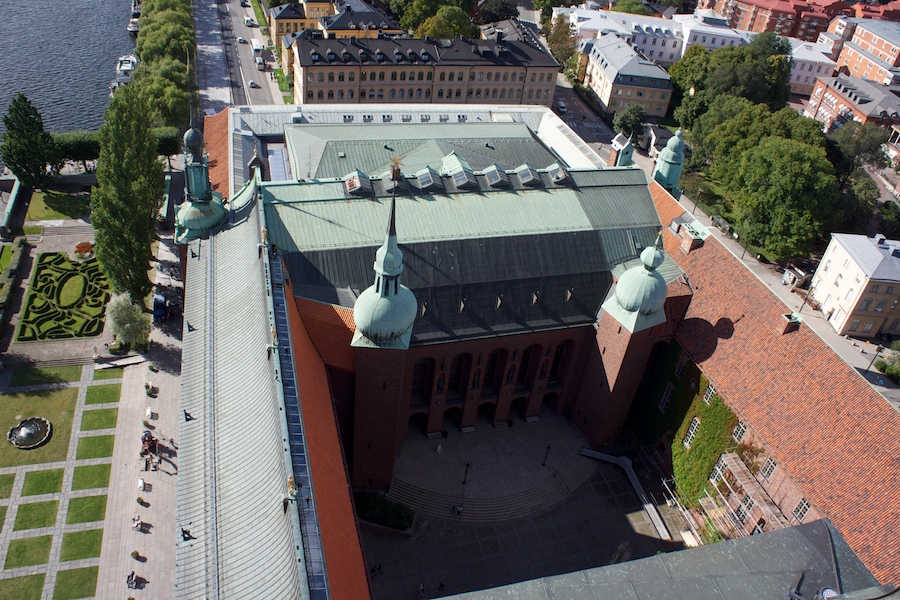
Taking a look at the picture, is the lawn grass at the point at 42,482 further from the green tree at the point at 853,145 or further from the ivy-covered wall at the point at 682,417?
the green tree at the point at 853,145

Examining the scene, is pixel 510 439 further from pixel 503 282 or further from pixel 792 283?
pixel 792 283

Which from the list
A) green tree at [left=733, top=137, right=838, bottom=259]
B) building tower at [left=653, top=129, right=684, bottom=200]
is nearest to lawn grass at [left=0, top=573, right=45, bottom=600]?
building tower at [left=653, top=129, right=684, bottom=200]

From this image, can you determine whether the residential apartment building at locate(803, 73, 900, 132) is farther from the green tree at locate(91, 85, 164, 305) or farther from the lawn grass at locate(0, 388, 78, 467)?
the lawn grass at locate(0, 388, 78, 467)

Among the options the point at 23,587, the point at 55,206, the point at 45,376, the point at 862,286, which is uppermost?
the point at 862,286

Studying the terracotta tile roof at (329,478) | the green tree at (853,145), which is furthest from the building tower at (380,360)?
the green tree at (853,145)

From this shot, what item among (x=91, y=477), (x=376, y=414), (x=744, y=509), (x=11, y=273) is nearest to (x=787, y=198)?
(x=744, y=509)

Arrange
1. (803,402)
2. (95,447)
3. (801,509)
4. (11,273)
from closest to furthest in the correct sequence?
(801,509)
(803,402)
(95,447)
(11,273)

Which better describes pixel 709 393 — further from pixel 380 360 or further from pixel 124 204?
pixel 124 204
